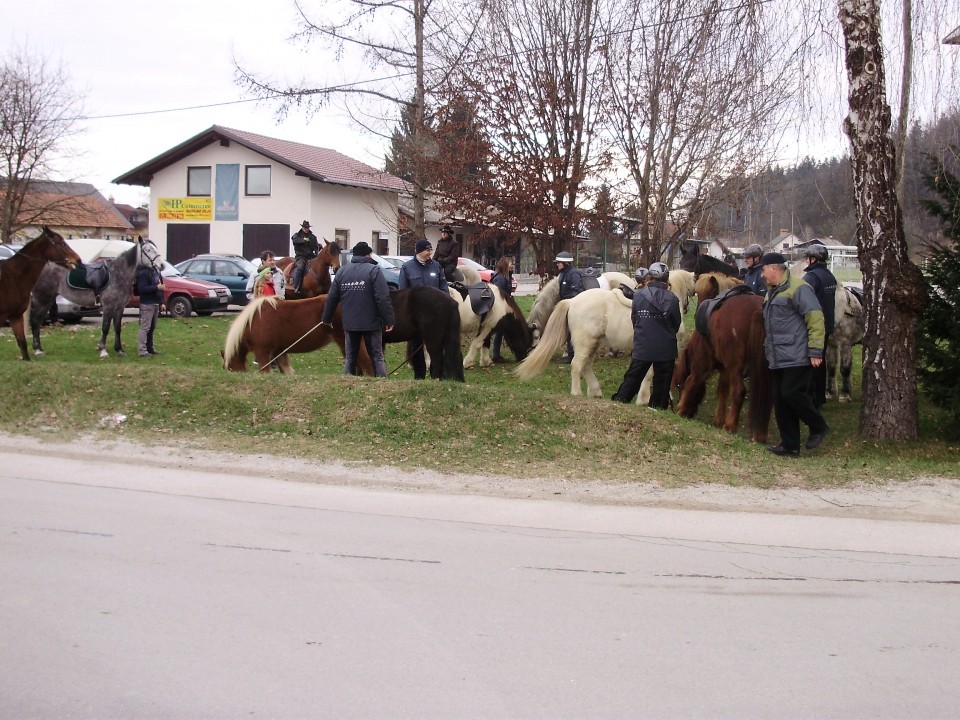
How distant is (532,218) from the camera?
2414 cm

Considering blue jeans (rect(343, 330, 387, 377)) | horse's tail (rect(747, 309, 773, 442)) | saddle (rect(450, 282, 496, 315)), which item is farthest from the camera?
A: saddle (rect(450, 282, 496, 315))

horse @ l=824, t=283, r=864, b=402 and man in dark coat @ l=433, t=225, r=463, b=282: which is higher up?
man in dark coat @ l=433, t=225, r=463, b=282

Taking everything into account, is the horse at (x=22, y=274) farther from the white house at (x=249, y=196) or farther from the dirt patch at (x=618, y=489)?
the white house at (x=249, y=196)

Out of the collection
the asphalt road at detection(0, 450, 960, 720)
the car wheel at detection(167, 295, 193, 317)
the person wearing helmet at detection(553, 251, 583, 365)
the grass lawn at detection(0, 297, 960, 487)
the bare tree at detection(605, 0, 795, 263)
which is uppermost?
the bare tree at detection(605, 0, 795, 263)

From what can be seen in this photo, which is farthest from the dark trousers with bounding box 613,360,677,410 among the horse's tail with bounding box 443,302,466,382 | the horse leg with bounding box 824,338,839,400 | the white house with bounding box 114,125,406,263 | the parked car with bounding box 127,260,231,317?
the white house with bounding box 114,125,406,263

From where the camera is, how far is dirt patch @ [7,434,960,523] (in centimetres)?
777

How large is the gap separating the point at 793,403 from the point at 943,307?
97.8 inches

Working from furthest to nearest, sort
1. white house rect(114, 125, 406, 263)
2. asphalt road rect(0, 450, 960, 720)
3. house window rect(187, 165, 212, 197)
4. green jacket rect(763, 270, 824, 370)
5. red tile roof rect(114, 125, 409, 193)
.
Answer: house window rect(187, 165, 212, 197) < white house rect(114, 125, 406, 263) < red tile roof rect(114, 125, 409, 193) < green jacket rect(763, 270, 824, 370) < asphalt road rect(0, 450, 960, 720)

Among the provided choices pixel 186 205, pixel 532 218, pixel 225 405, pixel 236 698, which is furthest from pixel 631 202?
pixel 186 205

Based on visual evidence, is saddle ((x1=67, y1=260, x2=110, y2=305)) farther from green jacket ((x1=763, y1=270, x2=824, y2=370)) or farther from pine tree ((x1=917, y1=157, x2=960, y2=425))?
pine tree ((x1=917, y1=157, x2=960, y2=425))

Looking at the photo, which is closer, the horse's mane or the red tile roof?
the horse's mane

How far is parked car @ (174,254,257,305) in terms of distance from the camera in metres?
28.8

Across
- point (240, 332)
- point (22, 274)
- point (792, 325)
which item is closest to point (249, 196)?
point (22, 274)

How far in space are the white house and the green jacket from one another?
35252mm
